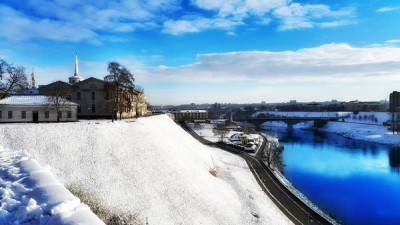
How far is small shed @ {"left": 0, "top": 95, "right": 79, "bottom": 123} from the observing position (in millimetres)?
30406

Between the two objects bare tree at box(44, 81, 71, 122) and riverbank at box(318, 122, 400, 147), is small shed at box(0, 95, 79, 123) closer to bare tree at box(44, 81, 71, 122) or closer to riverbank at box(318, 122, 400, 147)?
bare tree at box(44, 81, 71, 122)

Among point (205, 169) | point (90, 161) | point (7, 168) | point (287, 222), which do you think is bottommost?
point (287, 222)

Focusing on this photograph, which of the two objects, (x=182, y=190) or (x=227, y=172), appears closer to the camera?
(x=182, y=190)

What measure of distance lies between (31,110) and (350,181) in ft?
145

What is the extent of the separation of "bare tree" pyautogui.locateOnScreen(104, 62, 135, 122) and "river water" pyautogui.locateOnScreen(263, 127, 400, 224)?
27.4 m

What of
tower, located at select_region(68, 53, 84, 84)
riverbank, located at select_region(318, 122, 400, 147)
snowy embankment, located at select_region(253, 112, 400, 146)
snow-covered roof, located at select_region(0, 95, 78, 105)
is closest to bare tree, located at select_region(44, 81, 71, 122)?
snow-covered roof, located at select_region(0, 95, 78, 105)

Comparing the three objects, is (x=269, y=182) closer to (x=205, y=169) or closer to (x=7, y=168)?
(x=205, y=169)

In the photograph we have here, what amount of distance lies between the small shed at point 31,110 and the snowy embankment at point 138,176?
22.3 ft

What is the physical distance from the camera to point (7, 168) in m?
8.83

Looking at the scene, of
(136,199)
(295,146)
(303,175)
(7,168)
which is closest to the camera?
(7,168)

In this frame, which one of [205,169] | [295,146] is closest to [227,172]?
[205,169]

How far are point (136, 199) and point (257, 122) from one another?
9709 centimetres

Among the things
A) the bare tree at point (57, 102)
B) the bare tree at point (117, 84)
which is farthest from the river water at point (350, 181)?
the bare tree at point (57, 102)

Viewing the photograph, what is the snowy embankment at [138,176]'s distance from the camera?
19.6 m
